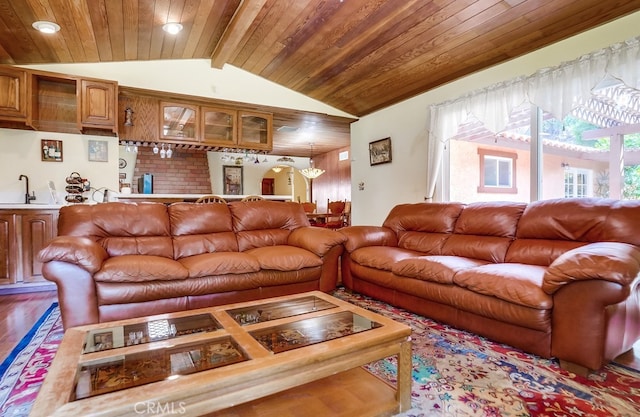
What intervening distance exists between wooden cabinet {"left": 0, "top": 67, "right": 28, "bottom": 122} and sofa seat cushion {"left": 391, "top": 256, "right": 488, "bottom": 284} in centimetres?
413

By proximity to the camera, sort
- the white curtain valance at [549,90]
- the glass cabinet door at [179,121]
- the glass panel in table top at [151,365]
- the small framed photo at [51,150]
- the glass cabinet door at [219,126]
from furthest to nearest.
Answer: the glass cabinet door at [219,126]
the glass cabinet door at [179,121]
the small framed photo at [51,150]
the white curtain valance at [549,90]
the glass panel in table top at [151,365]

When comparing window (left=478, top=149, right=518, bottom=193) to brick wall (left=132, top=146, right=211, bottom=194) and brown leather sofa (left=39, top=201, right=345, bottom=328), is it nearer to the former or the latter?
brown leather sofa (left=39, top=201, right=345, bottom=328)

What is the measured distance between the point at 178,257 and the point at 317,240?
1.24 meters

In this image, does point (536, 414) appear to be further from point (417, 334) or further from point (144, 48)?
point (144, 48)

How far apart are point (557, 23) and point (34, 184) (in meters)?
5.54

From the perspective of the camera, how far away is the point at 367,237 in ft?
11.5

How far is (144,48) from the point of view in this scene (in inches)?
155

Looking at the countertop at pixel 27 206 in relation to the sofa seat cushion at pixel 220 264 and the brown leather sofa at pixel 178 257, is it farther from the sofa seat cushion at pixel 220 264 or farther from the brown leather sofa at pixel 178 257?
the sofa seat cushion at pixel 220 264

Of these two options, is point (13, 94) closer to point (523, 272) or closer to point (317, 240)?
point (317, 240)

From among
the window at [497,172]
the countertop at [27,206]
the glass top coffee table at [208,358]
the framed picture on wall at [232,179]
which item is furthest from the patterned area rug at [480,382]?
the framed picture on wall at [232,179]

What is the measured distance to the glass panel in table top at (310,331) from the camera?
1390mm

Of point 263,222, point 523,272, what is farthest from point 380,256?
point 263,222

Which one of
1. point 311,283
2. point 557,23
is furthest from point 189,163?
point 557,23

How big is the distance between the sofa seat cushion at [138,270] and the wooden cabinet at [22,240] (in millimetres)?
1742
